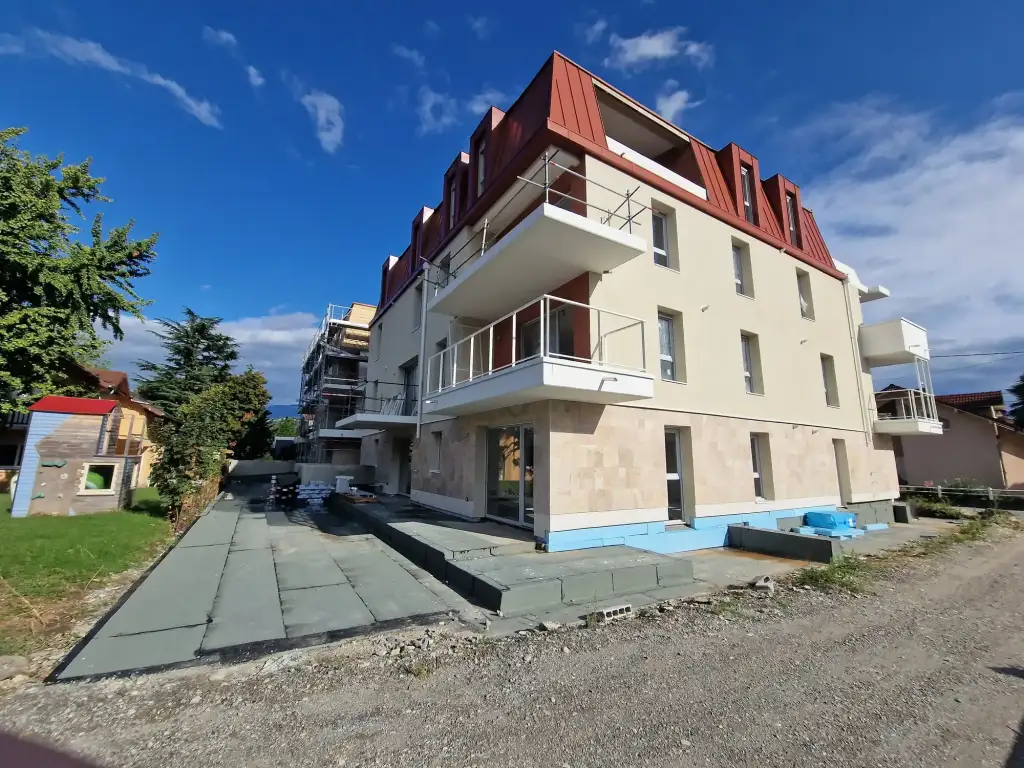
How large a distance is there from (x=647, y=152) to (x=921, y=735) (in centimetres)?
1311

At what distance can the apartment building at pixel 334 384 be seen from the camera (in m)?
25.5

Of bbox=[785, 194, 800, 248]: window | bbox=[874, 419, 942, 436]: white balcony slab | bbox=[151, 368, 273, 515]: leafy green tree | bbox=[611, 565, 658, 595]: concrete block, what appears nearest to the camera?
bbox=[611, 565, 658, 595]: concrete block

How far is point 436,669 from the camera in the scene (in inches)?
145

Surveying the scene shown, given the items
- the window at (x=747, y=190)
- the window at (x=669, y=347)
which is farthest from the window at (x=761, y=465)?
the window at (x=747, y=190)

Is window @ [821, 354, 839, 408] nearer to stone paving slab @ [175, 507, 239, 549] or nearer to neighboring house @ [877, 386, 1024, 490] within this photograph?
neighboring house @ [877, 386, 1024, 490]

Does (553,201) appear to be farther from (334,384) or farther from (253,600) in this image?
(334,384)

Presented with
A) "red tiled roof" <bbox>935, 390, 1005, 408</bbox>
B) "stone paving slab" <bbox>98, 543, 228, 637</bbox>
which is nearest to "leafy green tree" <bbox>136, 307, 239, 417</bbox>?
"stone paving slab" <bbox>98, 543, 228, 637</bbox>

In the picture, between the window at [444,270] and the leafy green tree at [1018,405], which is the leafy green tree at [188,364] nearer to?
the window at [444,270]

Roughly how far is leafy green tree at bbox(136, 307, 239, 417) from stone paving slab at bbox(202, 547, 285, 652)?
26606 millimetres

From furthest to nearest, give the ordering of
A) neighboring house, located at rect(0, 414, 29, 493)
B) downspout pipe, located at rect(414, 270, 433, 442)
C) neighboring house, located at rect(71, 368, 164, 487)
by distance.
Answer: neighboring house, located at rect(71, 368, 164, 487)
neighboring house, located at rect(0, 414, 29, 493)
downspout pipe, located at rect(414, 270, 433, 442)

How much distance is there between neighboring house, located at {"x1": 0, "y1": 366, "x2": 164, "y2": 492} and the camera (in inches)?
661

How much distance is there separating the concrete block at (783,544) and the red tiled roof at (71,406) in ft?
54.0

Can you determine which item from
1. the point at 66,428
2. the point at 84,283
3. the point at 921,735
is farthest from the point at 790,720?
the point at 84,283

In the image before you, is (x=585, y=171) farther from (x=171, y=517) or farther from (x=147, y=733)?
(x=171, y=517)
